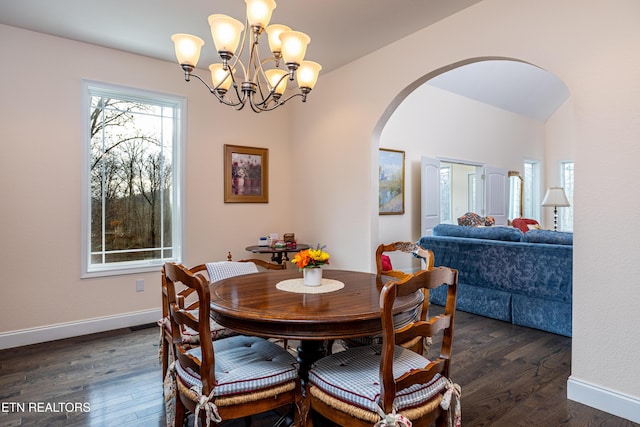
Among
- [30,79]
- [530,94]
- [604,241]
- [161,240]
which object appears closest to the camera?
[604,241]

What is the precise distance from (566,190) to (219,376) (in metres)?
8.84

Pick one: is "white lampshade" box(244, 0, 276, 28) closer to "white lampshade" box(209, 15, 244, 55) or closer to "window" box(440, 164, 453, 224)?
"white lampshade" box(209, 15, 244, 55)

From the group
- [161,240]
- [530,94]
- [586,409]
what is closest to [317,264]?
[586,409]

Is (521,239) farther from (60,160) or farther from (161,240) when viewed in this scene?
(60,160)

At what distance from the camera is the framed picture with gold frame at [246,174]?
428 cm

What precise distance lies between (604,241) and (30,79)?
4.59 meters

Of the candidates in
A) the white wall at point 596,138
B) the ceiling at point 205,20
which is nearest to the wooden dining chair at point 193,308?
the ceiling at point 205,20

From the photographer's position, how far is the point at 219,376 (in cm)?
152

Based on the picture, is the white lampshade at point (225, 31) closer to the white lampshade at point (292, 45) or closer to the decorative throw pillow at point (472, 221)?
the white lampshade at point (292, 45)

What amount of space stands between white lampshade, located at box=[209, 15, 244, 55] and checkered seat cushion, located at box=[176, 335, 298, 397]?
1.58 meters

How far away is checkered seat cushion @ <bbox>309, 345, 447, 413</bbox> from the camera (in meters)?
1.40

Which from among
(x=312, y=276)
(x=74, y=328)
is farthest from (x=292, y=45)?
(x=74, y=328)

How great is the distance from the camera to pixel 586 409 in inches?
84.4

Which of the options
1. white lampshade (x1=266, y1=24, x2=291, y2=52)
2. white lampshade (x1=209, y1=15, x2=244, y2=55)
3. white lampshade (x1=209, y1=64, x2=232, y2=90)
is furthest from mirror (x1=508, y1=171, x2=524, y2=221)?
white lampshade (x1=209, y1=15, x2=244, y2=55)
